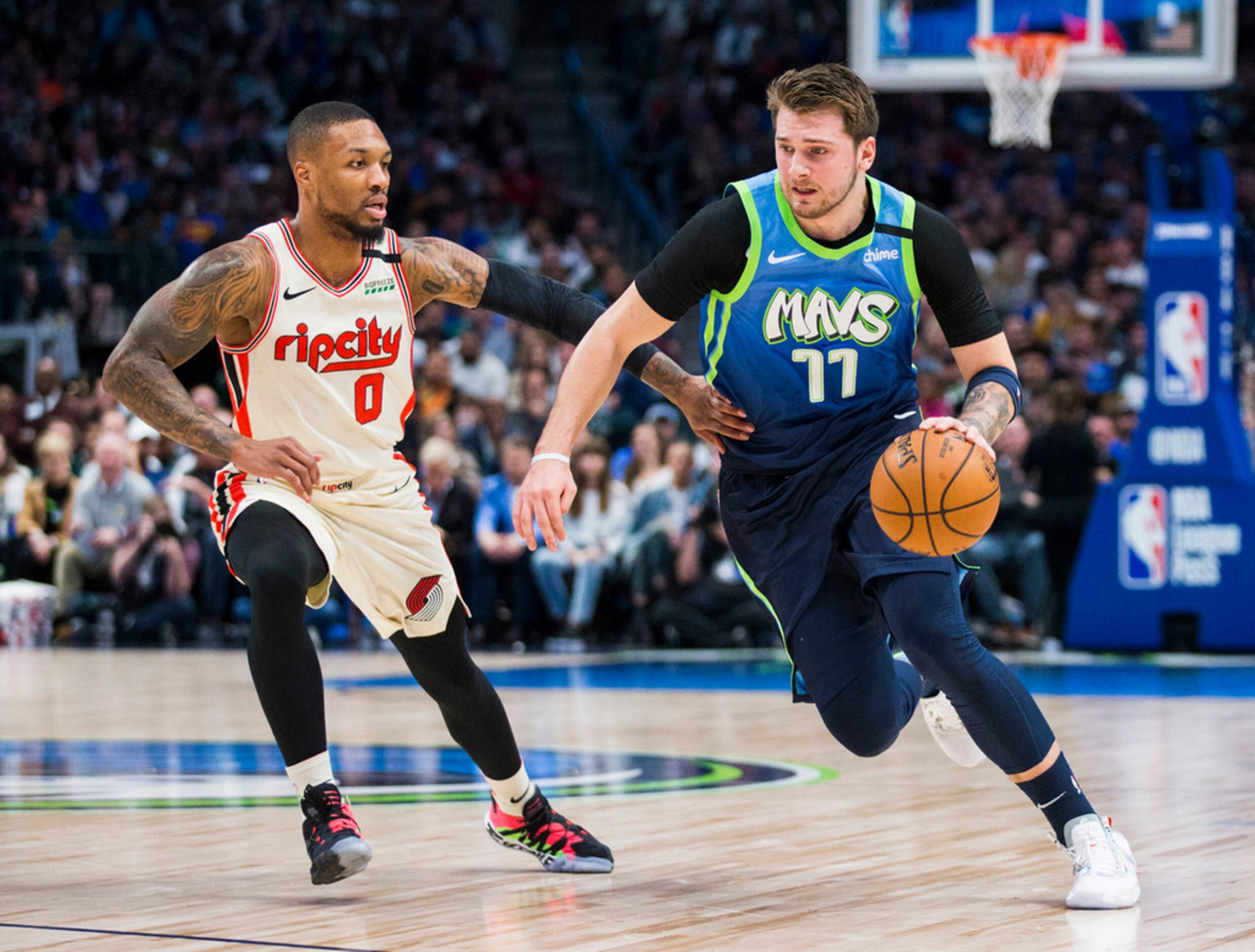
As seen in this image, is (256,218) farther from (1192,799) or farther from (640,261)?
(1192,799)

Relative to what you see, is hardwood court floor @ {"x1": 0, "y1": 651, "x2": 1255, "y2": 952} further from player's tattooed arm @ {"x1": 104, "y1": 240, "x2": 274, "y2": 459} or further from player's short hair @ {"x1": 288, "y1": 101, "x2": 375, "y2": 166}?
player's short hair @ {"x1": 288, "y1": 101, "x2": 375, "y2": 166}

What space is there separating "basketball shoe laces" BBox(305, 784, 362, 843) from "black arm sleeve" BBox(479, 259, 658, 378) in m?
1.39

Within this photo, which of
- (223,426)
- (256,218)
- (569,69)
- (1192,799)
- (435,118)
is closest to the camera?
(223,426)

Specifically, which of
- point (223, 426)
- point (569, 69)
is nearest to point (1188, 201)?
point (223, 426)

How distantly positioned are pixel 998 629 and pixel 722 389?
27.1 ft

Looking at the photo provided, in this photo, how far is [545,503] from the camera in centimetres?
432

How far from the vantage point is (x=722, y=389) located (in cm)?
504

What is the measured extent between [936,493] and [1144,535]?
8460mm

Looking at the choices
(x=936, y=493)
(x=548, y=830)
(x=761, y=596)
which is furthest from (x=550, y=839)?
(x=936, y=493)

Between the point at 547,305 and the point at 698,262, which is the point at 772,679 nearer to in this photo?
the point at 547,305

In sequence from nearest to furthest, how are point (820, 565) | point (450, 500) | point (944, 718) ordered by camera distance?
point (820, 565) < point (944, 718) < point (450, 500)

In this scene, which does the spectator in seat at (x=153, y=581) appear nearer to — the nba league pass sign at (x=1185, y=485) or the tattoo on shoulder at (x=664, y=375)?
the nba league pass sign at (x=1185, y=485)

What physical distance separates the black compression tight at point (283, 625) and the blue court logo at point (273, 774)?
1595 millimetres

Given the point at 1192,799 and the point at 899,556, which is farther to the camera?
the point at 1192,799
